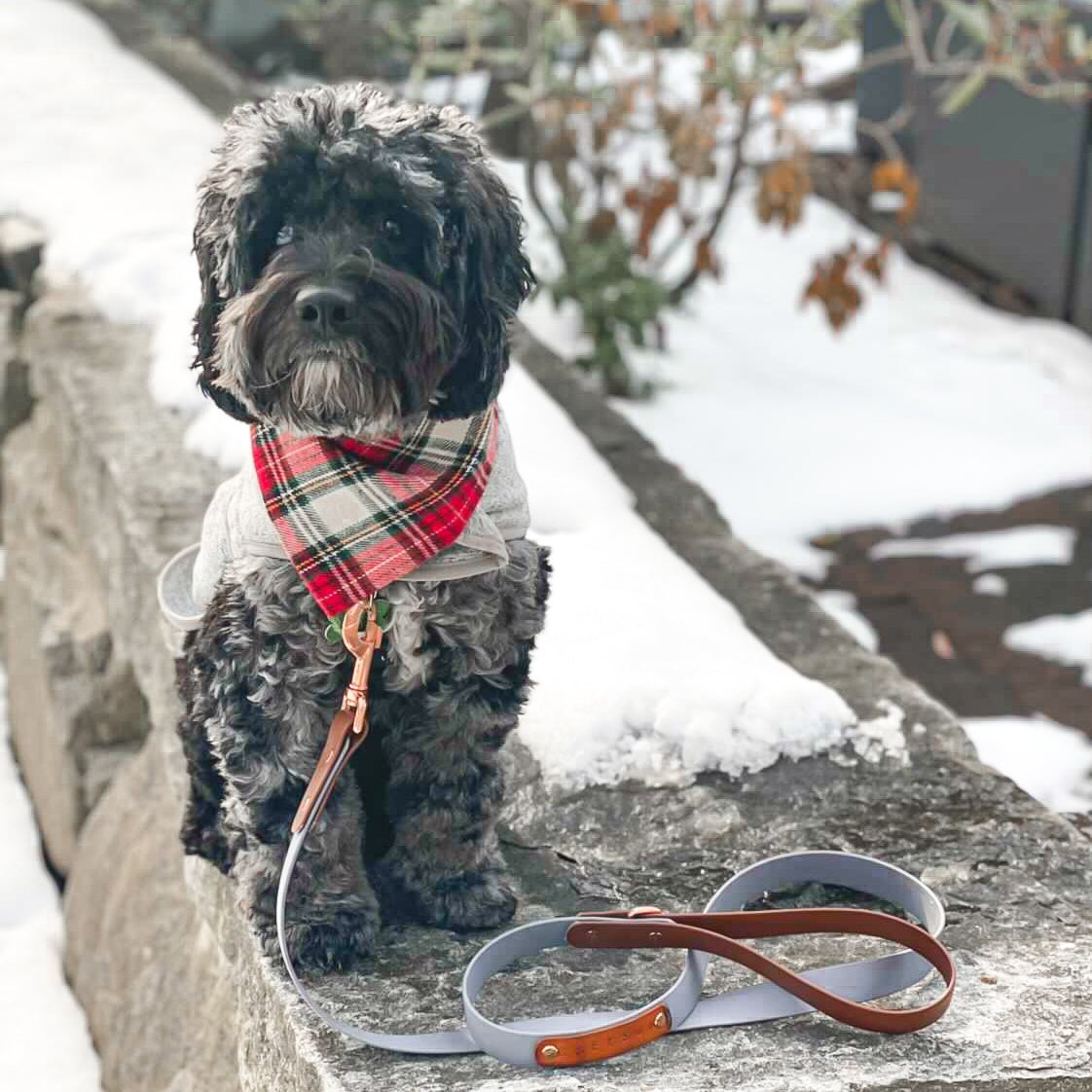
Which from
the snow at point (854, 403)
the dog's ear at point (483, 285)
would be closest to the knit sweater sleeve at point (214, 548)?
the dog's ear at point (483, 285)

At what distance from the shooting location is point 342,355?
195cm

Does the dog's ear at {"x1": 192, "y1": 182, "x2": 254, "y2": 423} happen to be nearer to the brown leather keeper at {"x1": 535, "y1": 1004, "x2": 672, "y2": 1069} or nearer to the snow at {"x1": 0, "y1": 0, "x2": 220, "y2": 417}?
the brown leather keeper at {"x1": 535, "y1": 1004, "x2": 672, "y2": 1069}

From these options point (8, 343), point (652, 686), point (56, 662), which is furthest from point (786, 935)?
point (8, 343)

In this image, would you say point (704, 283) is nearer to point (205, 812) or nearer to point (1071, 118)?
point (1071, 118)

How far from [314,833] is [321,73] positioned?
Answer: 8.05 meters

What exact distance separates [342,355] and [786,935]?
3.46 feet

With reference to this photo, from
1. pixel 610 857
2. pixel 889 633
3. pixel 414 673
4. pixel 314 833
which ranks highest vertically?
pixel 414 673

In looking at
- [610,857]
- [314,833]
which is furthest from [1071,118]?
[314,833]

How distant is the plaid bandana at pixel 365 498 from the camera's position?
2.12m

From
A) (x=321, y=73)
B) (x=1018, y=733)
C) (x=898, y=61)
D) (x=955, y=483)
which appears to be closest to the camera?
(x=1018, y=733)

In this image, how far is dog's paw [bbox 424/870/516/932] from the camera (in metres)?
2.37

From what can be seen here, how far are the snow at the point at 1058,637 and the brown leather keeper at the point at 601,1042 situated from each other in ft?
9.29

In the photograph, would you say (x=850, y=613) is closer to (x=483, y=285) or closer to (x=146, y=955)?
(x=146, y=955)

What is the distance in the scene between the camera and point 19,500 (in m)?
5.09
